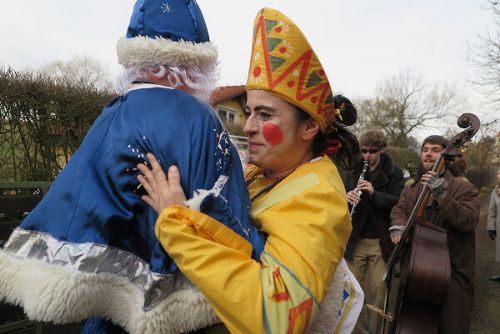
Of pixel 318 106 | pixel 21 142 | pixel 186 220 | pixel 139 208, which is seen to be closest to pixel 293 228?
pixel 186 220

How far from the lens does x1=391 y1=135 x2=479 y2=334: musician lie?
3322 mm

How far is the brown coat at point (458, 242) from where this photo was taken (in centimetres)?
332

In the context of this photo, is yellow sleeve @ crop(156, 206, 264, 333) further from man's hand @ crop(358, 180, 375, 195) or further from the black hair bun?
man's hand @ crop(358, 180, 375, 195)

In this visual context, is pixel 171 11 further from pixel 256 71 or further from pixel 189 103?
pixel 256 71

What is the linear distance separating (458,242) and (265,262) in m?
2.95

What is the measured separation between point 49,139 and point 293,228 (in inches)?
152

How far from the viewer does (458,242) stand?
3471 mm

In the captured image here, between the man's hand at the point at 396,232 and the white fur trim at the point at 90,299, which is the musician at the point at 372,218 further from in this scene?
the white fur trim at the point at 90,299

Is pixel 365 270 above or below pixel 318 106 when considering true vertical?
below

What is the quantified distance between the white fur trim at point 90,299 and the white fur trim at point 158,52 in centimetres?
68

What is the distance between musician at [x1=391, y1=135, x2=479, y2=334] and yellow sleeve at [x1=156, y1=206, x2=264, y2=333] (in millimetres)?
2708

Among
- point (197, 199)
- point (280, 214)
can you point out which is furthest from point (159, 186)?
point (280, 214)

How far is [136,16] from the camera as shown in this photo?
1.32 metres

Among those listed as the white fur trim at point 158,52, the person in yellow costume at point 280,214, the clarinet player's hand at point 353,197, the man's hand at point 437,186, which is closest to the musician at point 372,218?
the clarinet player's hand at point 353,197
